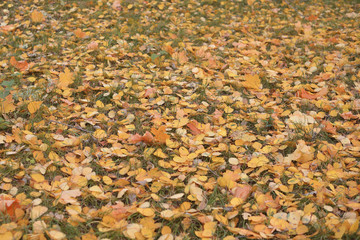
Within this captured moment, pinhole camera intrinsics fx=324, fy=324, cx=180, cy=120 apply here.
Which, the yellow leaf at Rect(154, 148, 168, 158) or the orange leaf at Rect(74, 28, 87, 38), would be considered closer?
the yellow leaf at Rect(154, 148, 168, 158)

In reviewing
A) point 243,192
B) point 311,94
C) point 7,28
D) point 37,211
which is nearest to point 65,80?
point 37,211

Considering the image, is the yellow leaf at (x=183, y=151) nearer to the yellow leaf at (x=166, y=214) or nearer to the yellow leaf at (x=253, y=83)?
the yellow leaf at (x=166, y=214)

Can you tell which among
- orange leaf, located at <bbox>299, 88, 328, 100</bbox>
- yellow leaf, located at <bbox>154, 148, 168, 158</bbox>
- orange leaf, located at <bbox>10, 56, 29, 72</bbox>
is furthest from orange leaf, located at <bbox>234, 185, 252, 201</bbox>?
orange leaf, located at <bbox>10, 56, 29, 72</bbox>

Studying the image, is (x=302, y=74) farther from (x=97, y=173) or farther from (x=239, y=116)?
(x=97, y=173)

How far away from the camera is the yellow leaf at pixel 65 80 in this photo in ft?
8.52

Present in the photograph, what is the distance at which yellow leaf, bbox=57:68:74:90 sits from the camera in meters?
2.60

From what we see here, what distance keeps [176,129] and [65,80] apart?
107 centimetres

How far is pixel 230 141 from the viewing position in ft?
7.06

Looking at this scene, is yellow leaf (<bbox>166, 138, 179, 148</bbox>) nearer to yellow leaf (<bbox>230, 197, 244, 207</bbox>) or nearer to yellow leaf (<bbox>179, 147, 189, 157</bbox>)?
yellow leaf (<bbox>179, 147, 189, 157</bbox>)

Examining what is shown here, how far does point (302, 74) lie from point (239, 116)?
0.96 meters

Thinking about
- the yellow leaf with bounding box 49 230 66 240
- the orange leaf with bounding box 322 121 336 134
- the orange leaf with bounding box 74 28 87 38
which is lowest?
the orange leaf with bounding box 322 121 336 134

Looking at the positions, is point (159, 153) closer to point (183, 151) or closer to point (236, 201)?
point (183, 151)

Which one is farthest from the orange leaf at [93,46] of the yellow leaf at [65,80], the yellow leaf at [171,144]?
the yellow leaf at [171,144]

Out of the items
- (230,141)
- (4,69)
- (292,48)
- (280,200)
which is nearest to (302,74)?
(292,48)
